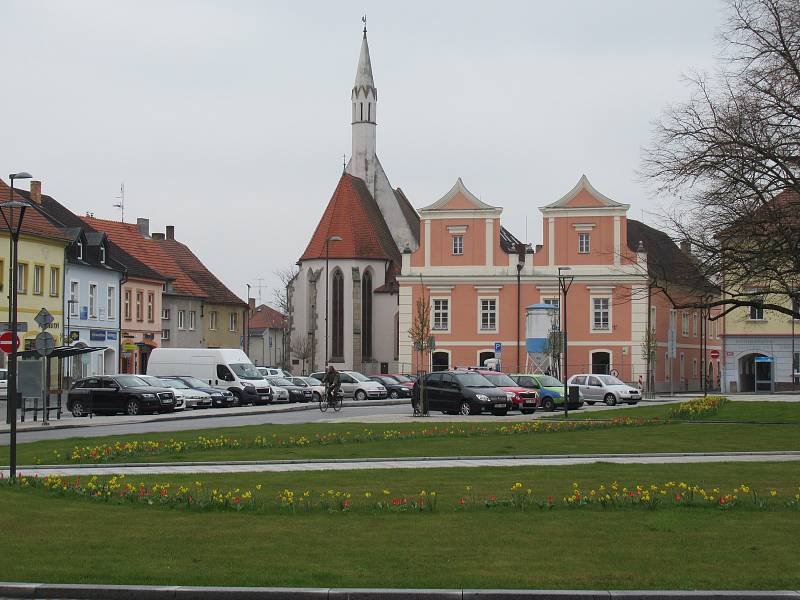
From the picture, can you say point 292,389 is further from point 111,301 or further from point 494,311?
point 494,311

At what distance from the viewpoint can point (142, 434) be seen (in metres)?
31.7

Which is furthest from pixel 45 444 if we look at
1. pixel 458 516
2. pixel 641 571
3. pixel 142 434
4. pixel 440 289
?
pixel 440 289

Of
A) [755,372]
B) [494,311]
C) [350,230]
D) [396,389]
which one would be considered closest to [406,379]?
[396,389]

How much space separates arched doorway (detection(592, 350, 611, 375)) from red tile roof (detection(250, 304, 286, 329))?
100m

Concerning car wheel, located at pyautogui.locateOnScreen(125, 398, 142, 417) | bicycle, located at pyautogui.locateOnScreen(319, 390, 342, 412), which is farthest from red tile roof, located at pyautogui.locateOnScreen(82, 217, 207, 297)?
car wheel, located at pyautogui.locateOnScreen(125, 398, 142, 417)

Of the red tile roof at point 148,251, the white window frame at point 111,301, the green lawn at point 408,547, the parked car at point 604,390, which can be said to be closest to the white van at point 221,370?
the white window frame at point 111,301

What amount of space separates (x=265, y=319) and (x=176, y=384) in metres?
134

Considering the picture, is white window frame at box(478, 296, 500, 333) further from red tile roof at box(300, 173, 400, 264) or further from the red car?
the red car

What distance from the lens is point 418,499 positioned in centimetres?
1571

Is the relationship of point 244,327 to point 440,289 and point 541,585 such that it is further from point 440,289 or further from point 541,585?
point 541,585

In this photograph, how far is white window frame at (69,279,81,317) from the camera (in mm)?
66688

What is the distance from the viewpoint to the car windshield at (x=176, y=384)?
165 feet

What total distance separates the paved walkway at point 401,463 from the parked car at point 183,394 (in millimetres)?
25199

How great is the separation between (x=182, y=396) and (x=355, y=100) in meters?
68.9
